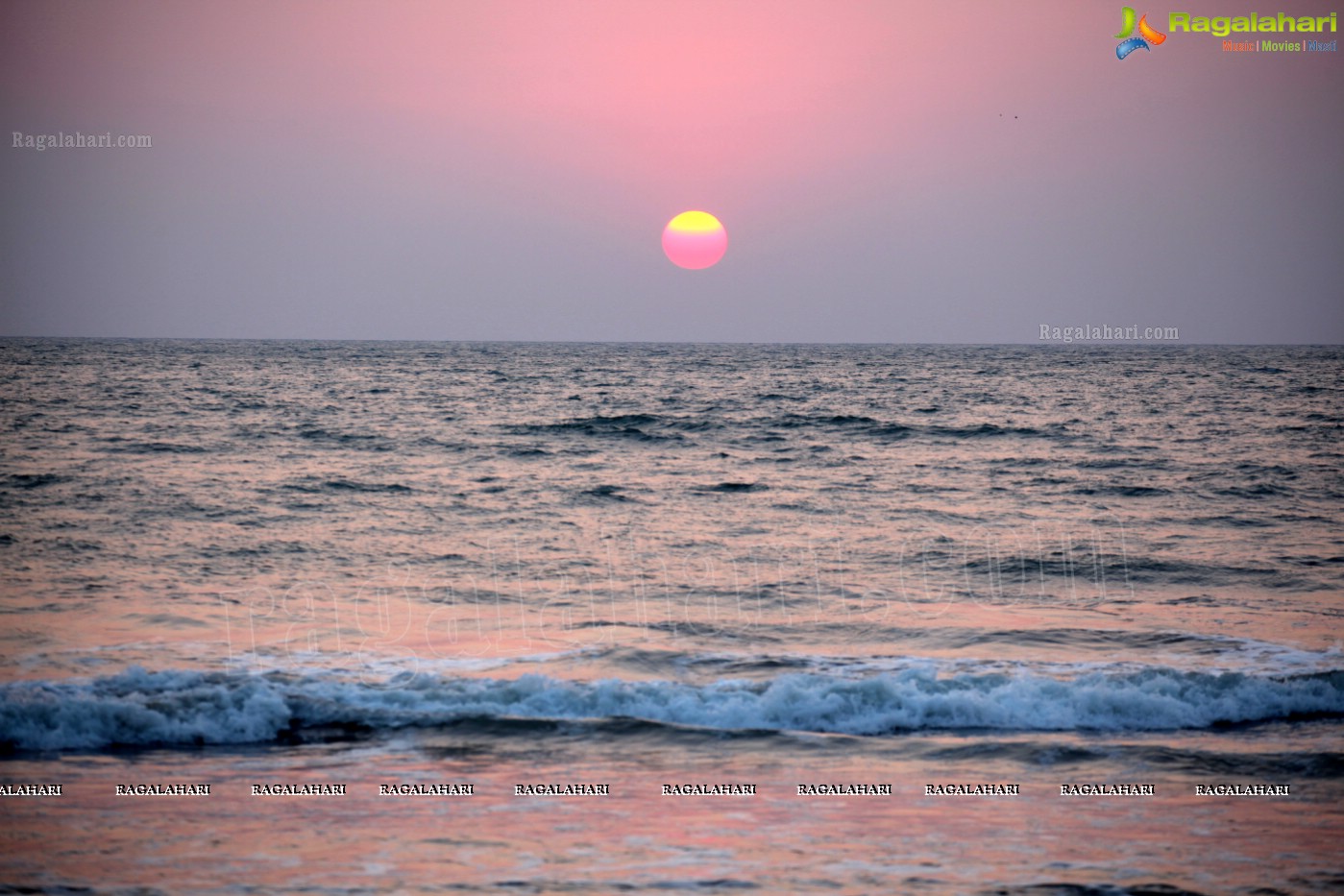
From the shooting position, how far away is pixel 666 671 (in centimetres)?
1178

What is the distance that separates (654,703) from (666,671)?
1.19m

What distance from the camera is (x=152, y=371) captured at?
6097 cm

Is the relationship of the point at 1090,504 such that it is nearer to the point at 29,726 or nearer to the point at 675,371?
the point at 29,726

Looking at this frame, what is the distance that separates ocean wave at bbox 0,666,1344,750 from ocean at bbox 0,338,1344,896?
0.04m

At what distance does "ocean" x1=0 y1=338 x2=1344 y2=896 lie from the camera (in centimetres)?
723

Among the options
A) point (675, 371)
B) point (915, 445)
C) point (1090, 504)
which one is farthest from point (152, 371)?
point (1090, 504)

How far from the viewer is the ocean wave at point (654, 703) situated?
32.1 feet

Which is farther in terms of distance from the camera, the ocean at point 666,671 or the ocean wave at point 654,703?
the ocean wave at point 654,703

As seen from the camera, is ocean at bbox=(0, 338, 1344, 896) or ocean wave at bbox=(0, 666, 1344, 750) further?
ocean wave at bbox=(0, 666, 1344, 750)

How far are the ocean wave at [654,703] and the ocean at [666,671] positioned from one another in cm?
4

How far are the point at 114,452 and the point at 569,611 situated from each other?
1824 centimetres

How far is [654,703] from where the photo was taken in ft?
34.8

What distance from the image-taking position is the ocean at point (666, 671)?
7.23 m

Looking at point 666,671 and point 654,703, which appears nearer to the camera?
point 654,703
